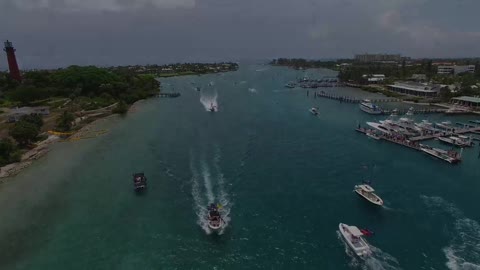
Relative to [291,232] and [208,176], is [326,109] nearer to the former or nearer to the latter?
[208,176]

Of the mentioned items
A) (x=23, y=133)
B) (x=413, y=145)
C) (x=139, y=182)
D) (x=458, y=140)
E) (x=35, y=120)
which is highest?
(x=35, y=120)

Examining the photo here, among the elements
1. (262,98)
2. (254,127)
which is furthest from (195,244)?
(262,98)

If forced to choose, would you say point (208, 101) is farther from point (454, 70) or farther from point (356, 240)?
point (454, 70)

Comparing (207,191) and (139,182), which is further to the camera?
(139,182)

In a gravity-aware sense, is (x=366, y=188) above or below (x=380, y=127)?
above

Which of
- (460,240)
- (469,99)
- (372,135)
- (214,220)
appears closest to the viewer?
(460,240)

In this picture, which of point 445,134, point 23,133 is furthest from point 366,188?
point 23,133

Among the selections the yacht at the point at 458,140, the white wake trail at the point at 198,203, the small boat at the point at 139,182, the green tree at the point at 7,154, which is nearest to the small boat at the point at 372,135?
the yacht at the point at 458,140

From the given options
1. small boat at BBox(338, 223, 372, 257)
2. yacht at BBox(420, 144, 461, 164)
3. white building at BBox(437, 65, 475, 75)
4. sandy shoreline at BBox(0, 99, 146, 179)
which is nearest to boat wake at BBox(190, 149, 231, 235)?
small boat at BBox(338, 223, 372, 257)
